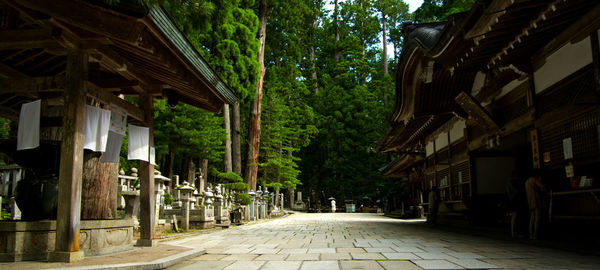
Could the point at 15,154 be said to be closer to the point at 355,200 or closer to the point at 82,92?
the point at 82,92

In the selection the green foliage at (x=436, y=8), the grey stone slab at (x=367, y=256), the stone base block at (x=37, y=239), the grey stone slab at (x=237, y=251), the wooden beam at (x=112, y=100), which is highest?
the green foliage at (x=436, y=8)

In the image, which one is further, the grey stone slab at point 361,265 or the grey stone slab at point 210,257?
the grey stone slab at point 210,257

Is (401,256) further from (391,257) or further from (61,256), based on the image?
(61,256)

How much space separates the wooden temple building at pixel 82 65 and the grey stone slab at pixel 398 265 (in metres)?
3.89

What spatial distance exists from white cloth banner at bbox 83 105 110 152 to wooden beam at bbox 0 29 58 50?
3.23 feet

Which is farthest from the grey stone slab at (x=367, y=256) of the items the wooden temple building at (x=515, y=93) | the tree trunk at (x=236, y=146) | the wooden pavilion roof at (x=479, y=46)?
the tree trunk at (x=236, y=146)

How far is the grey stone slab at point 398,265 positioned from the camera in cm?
484

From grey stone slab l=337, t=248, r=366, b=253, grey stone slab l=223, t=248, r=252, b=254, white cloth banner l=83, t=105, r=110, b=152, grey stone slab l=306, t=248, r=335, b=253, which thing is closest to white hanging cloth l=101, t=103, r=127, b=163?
white cloth banner l=83, t=105, r=110, b=152

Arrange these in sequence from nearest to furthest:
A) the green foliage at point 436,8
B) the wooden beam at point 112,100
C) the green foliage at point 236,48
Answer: the wooden beam at point 112,100 → the green foliage at point 236,48 → the green foliage at point 436,8

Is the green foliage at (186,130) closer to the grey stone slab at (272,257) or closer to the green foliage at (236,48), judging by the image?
the green foliage at (236,48)

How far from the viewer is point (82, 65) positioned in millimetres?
5594

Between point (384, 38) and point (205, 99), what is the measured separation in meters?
37.8

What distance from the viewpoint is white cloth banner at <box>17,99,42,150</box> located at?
571cm

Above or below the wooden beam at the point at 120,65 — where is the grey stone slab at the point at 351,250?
below
